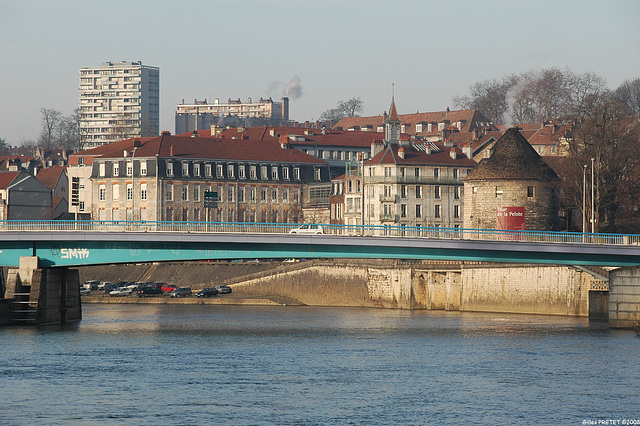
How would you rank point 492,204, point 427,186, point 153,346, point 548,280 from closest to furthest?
point 153,346 < point 548,280 < point 492,204 < point 427,186

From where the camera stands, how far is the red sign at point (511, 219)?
10819 centimetres

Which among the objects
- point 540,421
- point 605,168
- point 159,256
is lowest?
point 540,421

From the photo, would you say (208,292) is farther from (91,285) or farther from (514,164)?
(514,164)

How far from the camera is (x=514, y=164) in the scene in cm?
11144

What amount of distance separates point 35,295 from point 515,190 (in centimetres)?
4772

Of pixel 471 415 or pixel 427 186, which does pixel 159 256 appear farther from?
Answer: pixel 427 186

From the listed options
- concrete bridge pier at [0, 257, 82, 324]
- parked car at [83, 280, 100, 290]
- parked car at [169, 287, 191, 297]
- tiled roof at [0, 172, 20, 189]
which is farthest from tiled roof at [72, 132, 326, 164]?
concrete bridge pier at [0, 257, 82, 324]

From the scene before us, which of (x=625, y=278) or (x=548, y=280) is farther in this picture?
(x=548, y=280)

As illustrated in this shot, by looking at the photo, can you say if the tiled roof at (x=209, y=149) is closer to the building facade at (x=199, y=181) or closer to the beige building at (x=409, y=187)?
the building facade at (x=199, y=181)

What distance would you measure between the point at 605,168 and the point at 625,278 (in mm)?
27131

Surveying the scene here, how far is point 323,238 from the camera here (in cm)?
7669

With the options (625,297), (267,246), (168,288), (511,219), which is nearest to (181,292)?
(168,288)

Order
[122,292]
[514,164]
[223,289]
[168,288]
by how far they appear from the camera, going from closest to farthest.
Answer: [514,164]
[223,289]
[122,292]
[168,288]

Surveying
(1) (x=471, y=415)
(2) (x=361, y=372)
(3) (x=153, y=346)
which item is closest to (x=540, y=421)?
(1) (x=471, y=415)
